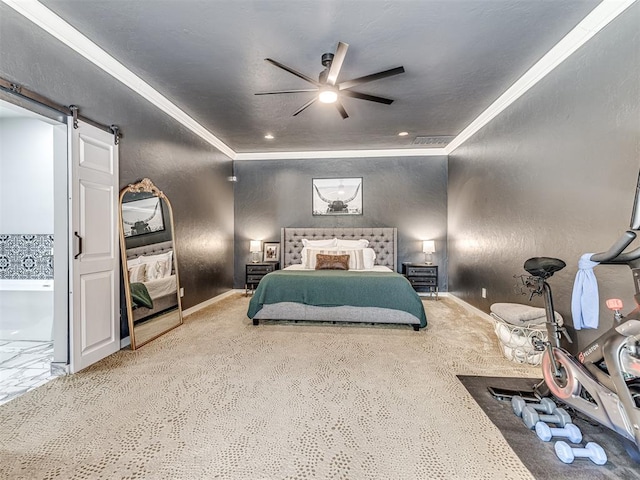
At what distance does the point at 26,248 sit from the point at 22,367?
183 cm

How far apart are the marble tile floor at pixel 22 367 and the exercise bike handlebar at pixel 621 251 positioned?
162 inches

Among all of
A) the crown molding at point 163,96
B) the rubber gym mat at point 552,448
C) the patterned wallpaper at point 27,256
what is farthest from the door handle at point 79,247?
the rubber gym mat at point 552,448

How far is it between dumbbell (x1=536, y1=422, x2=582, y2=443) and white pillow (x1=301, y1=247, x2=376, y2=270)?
139 inches

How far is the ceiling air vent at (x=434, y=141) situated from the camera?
5.04 metres

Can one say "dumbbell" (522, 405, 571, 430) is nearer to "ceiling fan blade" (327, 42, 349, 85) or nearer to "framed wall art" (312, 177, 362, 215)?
"ceiling fan blade" (327, 42, 349, 85)

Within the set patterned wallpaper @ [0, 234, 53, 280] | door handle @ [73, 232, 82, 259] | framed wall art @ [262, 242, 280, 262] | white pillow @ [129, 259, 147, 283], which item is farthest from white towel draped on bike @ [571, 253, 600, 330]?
patterned wallpaper @ [0, 234, 53, 280]

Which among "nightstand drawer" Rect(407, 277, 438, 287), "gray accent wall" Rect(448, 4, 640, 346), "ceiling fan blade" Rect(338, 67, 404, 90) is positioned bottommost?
"nightstand drawer" Rect(407, 277, 438, 287)

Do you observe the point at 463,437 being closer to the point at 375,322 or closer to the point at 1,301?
the point at 375,322

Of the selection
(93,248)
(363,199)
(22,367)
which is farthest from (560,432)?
(363,199)

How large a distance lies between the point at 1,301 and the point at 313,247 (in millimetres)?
4222

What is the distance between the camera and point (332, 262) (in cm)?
492

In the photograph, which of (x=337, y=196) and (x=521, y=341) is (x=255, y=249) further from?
(x=521, y=341)

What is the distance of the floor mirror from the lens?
3090 mm

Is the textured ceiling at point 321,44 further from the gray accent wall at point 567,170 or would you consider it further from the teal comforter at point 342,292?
the teal comforter at point 342,292
